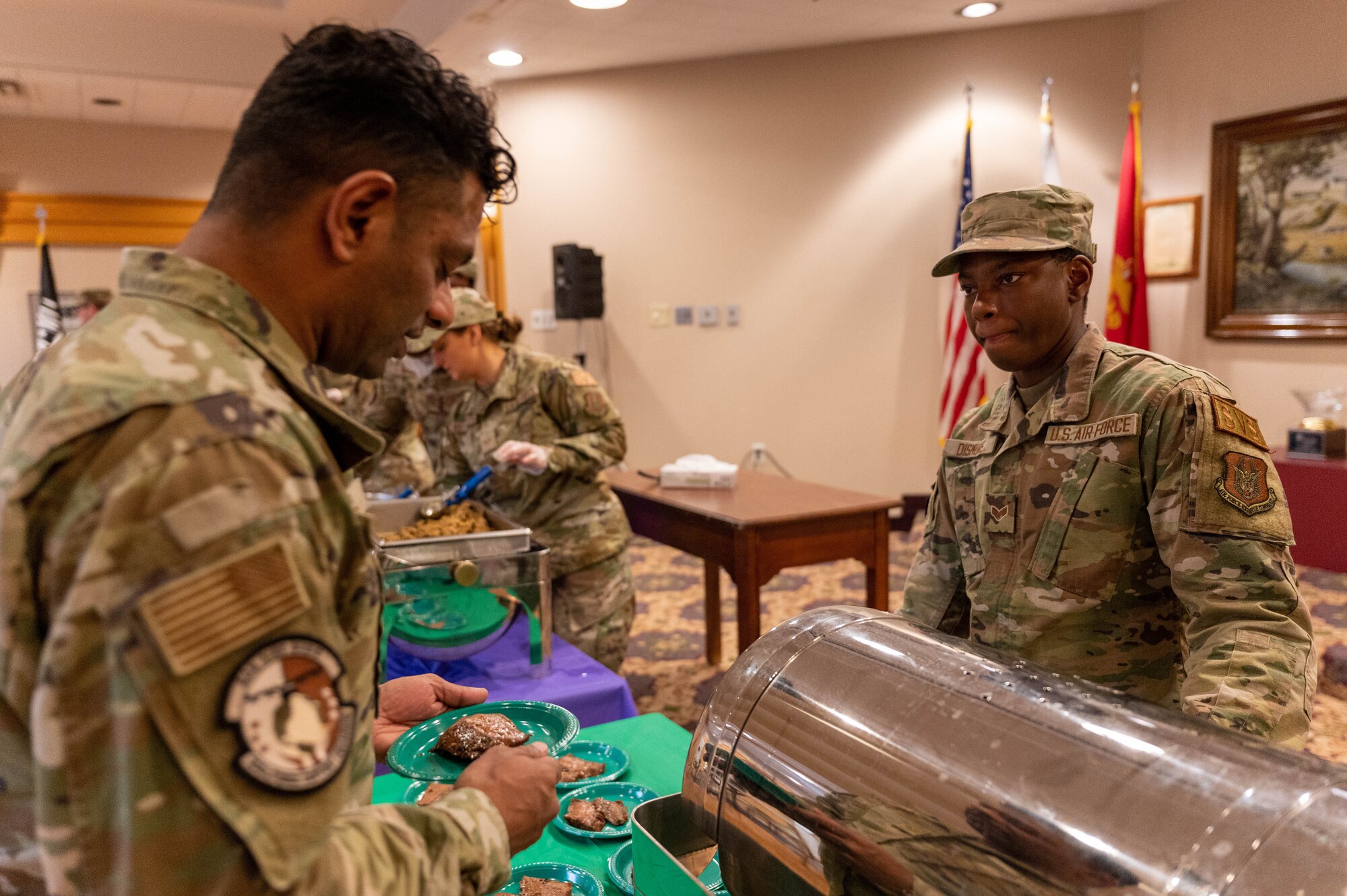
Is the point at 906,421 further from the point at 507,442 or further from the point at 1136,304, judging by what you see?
the point at 507,442

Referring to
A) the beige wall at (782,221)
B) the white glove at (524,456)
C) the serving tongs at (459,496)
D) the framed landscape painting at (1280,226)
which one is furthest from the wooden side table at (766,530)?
the framed landscape painting at (1280,226)

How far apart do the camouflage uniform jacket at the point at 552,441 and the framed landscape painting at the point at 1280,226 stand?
12.7 ft

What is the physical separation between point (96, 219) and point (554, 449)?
6039 mm

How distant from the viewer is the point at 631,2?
4.83 meters

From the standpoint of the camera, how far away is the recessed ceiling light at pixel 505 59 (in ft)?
18.2

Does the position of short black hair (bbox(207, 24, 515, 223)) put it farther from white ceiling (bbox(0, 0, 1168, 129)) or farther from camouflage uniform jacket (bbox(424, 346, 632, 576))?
white ceiling (bbox(0, 0, 1168, 129))

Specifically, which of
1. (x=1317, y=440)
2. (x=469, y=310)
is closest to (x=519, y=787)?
(x=469, y=310)

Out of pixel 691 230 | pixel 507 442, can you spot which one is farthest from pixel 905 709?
pixel 691 230

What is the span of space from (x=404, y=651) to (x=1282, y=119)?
4965 millimetres

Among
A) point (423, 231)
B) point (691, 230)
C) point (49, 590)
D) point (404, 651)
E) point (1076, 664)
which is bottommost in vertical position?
point (404, 651)

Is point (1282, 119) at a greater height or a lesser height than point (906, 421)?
greater

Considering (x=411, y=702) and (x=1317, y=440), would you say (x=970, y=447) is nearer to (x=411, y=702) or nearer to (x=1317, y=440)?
(x=411, y=702)

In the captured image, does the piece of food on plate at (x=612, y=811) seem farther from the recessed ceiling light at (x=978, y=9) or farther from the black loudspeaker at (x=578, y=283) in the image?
the recessed ceiling light at (x=978, y=9)

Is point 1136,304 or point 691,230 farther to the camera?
point 691,230
